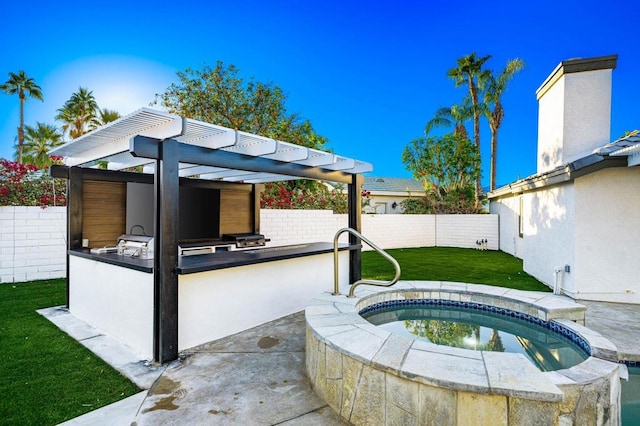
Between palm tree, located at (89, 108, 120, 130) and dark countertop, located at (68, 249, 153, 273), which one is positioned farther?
palm tree, located at (89, 108, 120, 130)

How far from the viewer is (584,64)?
318 inches

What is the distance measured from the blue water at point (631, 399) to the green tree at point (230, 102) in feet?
39.0

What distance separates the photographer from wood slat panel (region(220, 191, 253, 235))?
8438mm

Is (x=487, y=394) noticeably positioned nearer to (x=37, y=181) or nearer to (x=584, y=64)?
(x=584, y=64)

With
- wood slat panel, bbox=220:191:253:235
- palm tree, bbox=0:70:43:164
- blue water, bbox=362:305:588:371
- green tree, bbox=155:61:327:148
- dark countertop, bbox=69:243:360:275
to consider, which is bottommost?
blue water, bbox=362:305:588:371

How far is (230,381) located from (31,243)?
8047 mm

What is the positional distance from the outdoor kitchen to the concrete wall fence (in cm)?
351

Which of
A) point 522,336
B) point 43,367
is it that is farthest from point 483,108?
point 43,367

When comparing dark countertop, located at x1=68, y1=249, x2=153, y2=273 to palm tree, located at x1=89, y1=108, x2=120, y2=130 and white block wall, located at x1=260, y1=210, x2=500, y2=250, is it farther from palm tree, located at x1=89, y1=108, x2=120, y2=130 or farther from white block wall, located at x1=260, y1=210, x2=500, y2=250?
palm tree, located at x1=89, y1=108, x2=120, y2=130

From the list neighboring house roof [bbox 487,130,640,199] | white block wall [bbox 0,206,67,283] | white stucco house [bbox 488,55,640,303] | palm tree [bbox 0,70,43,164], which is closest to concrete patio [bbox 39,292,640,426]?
white stucco house [bbox 488,55,640,303]

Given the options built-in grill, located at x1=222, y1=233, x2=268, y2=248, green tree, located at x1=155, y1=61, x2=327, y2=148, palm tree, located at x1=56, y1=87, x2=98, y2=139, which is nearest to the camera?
built-in grill, located at x1=222, y1=233, x2=268, y2=248

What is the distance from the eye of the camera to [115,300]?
15.8ft

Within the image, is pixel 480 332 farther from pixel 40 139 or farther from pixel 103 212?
pixel 40 139

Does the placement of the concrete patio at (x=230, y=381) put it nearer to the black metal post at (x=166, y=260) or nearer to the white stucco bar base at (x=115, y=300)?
the white stucco bar base at (x=115, y=300)
